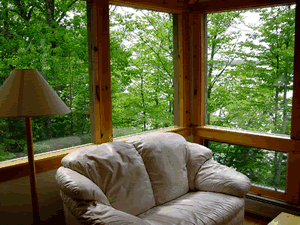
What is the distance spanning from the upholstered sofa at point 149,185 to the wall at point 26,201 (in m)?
0.38

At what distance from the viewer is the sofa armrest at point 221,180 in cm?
248

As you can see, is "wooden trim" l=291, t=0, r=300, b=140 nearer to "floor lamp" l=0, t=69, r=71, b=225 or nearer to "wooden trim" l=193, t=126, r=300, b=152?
"wooden trim" l=193, t=126, r=300, b=152

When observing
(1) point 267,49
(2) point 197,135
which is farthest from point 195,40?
(2) point 197,135

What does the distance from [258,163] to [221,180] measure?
3.26 ft

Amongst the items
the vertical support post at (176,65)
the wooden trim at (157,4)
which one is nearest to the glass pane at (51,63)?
the wooden trim at (157,4)

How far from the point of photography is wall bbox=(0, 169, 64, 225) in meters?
2.23

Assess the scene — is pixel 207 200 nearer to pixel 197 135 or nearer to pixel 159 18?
pixel 197 135

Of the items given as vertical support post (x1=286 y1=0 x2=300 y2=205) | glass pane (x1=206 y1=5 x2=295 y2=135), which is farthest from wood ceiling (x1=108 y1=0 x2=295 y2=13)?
vertical support post (x1=286 y1=0 x2=300 y2=205)

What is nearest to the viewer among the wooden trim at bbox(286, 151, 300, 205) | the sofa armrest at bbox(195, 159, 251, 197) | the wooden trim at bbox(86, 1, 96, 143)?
the sofa armrest at bbox(195, 159, 251, 197)

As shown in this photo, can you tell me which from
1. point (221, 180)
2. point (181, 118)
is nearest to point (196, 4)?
point (181, 118)

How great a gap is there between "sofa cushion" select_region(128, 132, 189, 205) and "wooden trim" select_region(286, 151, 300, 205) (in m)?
1.21

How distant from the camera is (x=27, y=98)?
1690 millimetres

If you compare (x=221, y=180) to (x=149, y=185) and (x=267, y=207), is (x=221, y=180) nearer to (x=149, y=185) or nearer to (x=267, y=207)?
(x=149, y=185)

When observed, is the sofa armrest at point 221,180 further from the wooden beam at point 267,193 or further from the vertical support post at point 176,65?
the vertical support post at point 176,65
